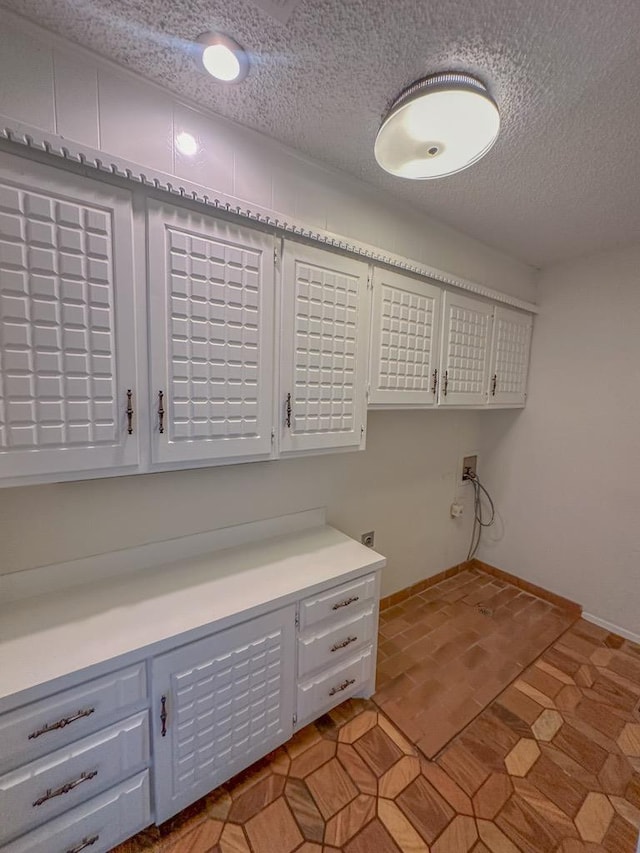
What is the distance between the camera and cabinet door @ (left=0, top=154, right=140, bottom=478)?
3.06 ft

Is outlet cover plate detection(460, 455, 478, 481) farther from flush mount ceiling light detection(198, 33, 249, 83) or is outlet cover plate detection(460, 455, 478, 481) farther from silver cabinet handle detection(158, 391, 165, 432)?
flush mount ceiling light detection(198, 33, 249, 83)

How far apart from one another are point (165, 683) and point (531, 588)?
272 cm

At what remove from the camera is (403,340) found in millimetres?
1801

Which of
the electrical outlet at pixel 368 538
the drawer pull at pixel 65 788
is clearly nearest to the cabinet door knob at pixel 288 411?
the electrical outlet at pixel 368 538

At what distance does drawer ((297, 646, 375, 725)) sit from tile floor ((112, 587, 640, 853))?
0.44ft

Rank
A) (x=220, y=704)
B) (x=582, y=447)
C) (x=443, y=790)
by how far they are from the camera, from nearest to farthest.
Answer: (x=220, y=704)
(x=443, y=790)
(x=582, y=447)

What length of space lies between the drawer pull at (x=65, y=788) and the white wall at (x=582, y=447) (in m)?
2.88

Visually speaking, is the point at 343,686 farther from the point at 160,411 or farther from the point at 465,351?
the point at 465,351

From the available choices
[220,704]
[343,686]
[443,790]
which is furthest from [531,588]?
[220,704]

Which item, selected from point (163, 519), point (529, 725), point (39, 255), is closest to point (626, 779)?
point (529, 725)

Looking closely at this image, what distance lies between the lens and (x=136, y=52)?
3.26 feet

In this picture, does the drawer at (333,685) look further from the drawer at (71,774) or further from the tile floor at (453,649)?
the drawer at (71,774)

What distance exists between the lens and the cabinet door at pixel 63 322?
3.06 feet

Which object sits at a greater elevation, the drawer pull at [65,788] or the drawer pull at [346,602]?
the drawer pull at [346,602]
